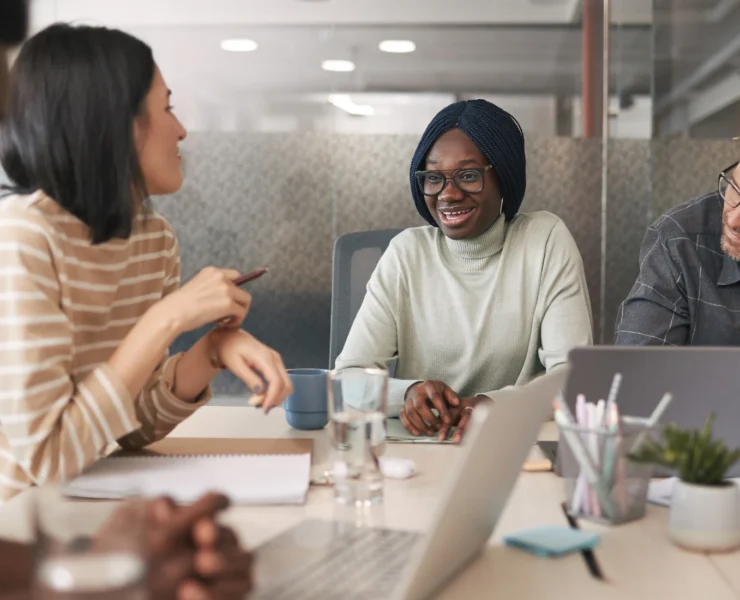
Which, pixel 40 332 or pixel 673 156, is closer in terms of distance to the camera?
pixel 40 332

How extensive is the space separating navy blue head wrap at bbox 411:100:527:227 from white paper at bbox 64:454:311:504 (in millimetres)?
978

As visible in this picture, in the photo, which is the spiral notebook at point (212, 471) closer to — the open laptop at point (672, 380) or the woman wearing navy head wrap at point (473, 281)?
the open laptop at point (672, 380)

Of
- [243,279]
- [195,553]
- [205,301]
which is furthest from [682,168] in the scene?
[195,553]

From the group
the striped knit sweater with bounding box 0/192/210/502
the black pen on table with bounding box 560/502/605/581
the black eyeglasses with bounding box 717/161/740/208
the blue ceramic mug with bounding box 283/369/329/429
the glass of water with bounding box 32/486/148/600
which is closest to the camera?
the glass of water with bounding box 32/486/148/600

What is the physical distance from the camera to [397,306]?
6.61ft

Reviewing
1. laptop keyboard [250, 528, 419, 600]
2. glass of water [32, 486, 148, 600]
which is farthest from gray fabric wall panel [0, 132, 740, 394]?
glass of water [32, 486, 148, 600]

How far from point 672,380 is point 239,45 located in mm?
2982

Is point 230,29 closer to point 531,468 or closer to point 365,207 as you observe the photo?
point 365,207

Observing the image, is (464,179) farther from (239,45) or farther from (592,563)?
(239,45)

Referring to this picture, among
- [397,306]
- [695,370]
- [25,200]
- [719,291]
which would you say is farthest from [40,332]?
[719,291]

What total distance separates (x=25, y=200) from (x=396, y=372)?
3.23 ft

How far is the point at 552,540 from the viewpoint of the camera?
0.93 metres

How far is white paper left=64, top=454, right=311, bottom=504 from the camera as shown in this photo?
3.50 feet

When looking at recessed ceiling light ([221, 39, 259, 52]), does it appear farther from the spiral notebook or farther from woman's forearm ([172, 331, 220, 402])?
the spiral notebook
